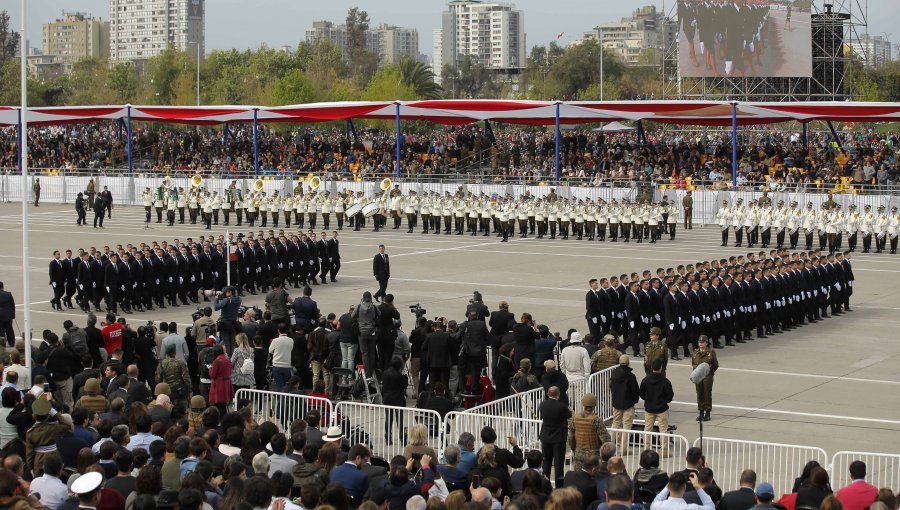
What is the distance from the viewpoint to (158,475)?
8.40m

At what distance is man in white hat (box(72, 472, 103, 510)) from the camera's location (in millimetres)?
8445

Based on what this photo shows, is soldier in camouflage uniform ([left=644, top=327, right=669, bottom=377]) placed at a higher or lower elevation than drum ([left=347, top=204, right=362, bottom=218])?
lower

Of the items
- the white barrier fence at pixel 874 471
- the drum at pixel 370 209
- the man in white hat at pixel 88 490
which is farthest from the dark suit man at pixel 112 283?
Result: the drum at pixel 370 209

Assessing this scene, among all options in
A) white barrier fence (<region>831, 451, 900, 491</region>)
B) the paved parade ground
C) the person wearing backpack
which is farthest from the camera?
the paved parade ground

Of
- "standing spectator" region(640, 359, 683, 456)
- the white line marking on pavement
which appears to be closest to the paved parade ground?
the white line marking on pavement

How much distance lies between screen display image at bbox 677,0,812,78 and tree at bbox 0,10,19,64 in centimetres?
7881

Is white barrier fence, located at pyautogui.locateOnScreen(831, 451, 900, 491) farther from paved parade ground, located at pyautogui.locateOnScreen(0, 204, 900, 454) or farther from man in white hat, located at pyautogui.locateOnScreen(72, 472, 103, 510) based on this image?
man in white hat, located at pyautogui.locateOnScreen(72, 472, 103, 510)

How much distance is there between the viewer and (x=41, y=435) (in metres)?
10.5

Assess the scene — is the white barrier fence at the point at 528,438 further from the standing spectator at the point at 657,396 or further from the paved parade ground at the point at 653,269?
the paved parade ground at the point at 653,269

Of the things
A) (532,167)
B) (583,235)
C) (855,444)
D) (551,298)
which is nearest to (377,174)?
(532,167)

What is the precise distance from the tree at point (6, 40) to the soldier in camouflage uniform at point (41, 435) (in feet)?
385

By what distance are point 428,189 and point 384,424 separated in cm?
3000

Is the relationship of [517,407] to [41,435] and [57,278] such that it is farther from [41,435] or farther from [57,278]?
[57,278]

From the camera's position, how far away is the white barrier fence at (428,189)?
37.8 meters
